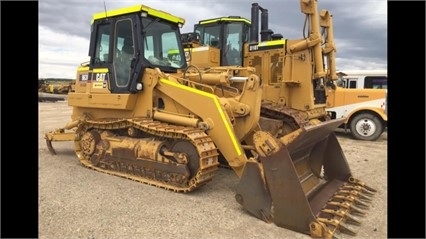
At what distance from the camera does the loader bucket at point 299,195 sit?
4039 mm

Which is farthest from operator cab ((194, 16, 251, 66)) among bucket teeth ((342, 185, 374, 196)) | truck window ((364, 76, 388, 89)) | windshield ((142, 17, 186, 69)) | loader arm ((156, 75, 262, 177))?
truck window ((364, 76, 388, 89))

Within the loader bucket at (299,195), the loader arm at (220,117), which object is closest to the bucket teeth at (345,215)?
the loader bucket at (299,195)

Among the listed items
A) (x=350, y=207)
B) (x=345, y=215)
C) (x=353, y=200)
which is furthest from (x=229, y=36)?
(x=345, y=215)

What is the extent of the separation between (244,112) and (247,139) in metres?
0.59

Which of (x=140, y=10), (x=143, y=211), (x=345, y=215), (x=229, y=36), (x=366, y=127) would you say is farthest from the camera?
(x=366, y=127)

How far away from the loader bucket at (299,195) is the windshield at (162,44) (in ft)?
10.1

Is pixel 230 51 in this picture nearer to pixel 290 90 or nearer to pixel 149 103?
pixel 290 90

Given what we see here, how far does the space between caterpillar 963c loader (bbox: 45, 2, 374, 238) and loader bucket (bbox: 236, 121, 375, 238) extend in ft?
0.04

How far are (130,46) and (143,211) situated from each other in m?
3.21

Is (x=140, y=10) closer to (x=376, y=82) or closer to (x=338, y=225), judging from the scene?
(x=338, y=225)

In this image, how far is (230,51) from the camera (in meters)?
10.9

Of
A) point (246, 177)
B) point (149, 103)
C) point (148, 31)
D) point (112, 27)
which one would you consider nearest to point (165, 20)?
point (148, 31)

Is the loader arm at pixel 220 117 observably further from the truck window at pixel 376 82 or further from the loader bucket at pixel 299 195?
the truck window at pixel 376 82

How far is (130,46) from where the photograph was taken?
6508 millimetres
